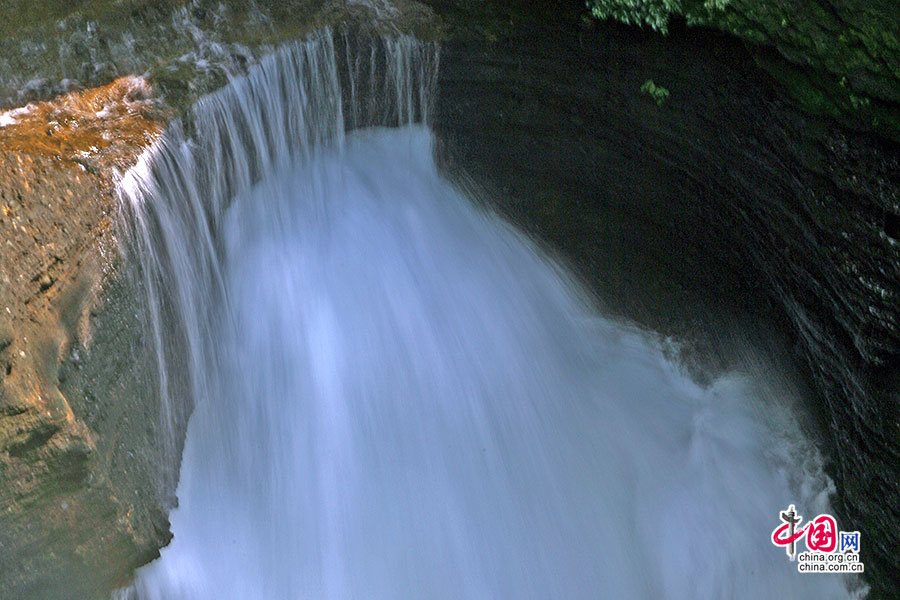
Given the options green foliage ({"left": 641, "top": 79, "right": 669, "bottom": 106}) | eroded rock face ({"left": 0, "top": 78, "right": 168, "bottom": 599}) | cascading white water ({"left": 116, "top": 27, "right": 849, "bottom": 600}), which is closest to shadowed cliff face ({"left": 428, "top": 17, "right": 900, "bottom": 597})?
green foliage ({"left": 641, "top": 79, "right": 669, "bottom": 106})

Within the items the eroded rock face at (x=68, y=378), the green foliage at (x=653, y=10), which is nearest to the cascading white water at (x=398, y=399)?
the eroded rock face at (x=68, y=378)

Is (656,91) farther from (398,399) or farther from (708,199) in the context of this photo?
(398,399)

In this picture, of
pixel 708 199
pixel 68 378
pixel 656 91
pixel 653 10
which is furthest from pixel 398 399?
pixel 653 10

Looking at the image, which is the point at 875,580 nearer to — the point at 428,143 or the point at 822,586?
the point at 822,586

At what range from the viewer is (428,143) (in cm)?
555

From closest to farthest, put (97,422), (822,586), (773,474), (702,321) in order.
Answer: (97,422) < (822,586) < (773,474) < (702,321)

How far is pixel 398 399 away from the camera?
15.6 ft

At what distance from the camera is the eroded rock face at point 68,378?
10.1 feet

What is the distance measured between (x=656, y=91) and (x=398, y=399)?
247 centimetres

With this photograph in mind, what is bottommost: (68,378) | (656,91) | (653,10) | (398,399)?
(398,399)

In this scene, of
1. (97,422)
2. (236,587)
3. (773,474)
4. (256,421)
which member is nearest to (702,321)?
(773,474)

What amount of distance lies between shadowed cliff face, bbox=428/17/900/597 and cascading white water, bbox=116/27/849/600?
0.28 m

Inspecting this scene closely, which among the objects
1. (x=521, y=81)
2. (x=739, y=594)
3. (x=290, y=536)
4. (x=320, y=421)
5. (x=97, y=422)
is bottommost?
(x=739, y=594)

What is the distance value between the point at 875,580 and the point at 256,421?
3468mm
